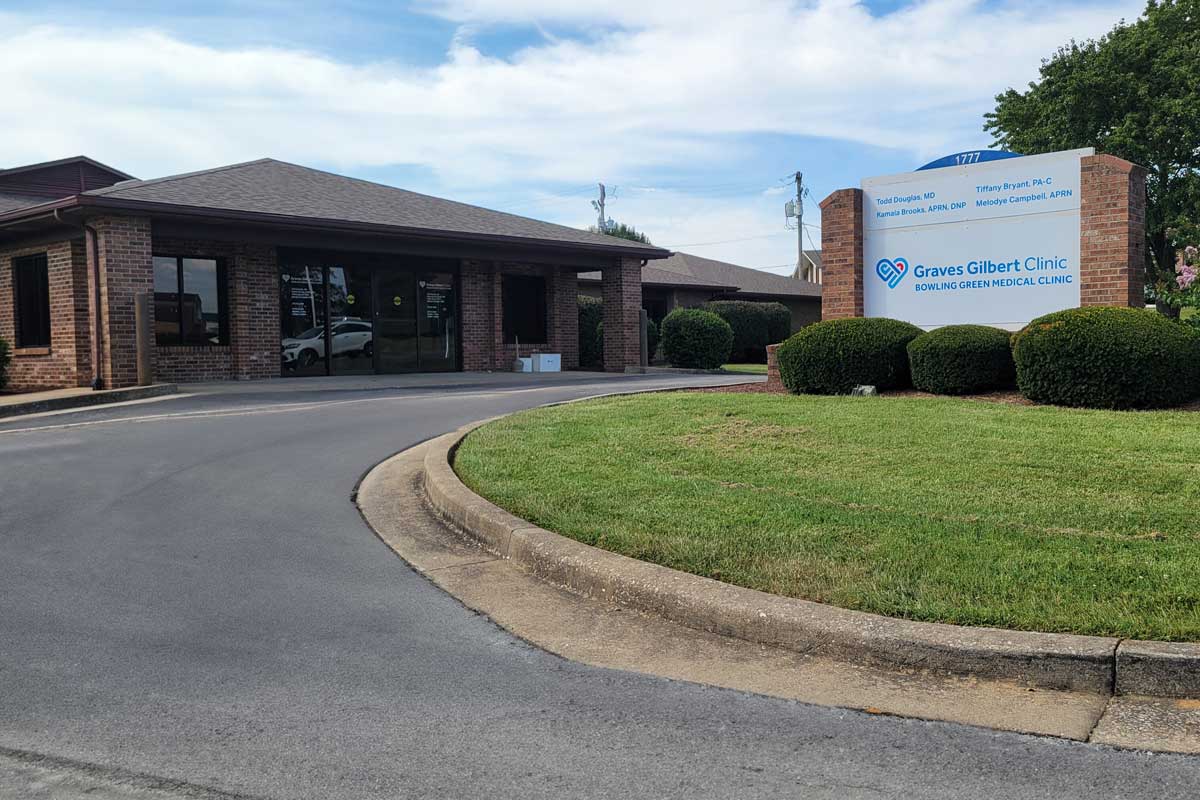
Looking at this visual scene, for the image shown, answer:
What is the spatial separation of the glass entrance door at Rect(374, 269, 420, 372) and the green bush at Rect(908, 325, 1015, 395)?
14341 millimetres

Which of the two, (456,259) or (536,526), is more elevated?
(456,259)

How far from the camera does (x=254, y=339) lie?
68.6 ft

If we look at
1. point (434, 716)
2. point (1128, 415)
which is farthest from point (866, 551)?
point (1128, 415)

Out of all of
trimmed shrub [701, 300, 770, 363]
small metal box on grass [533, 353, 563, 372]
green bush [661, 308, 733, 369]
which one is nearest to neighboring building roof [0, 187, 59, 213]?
small metal box on grass [533, 353, 563, 372]

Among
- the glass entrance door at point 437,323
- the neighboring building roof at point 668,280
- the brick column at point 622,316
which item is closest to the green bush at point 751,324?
the neighboring building roof at point 668,280

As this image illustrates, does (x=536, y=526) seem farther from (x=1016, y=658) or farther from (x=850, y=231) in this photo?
(x=850, y=231)

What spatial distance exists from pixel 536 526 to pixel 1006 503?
9.56 feet

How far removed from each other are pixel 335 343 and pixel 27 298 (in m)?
6.17

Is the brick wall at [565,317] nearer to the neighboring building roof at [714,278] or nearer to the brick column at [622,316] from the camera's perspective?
the brick column at [622,316]

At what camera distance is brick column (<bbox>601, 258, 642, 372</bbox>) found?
1011 inches

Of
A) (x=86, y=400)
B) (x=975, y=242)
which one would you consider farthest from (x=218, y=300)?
(x=975, y=242)

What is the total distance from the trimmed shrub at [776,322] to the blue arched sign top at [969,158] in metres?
21.0

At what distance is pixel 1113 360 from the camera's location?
1029 centimetres

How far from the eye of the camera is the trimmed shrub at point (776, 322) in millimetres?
35438
